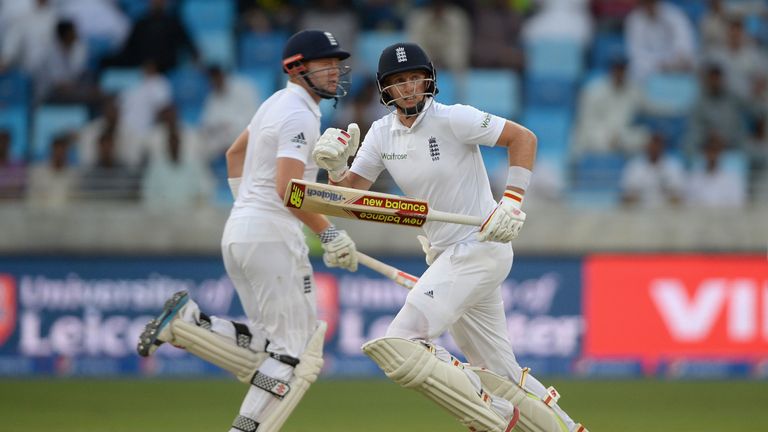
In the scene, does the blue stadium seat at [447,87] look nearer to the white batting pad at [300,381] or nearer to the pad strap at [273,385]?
the white batting pad at [300,381]

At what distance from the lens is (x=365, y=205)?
20.0 feet

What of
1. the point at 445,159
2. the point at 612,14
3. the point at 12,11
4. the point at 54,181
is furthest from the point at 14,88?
the point at 445,159

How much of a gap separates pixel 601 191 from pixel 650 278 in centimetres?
103

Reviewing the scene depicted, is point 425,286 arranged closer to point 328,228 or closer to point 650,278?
point 328,228

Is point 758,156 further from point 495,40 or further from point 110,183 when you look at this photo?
point 110,183

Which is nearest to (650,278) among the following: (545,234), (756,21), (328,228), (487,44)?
(545,234)

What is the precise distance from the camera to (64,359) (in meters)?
11.7

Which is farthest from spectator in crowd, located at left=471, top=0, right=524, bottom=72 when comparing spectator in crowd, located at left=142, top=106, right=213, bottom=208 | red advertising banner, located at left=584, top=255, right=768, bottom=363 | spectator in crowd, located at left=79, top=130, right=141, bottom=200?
spectator in crowd, located at left=79, top=130, right=141, bottom=200

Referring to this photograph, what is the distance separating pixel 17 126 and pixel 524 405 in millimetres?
8595

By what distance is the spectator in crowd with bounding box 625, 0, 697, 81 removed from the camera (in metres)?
14.0

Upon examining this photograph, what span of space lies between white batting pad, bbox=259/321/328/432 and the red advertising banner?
17.0 ft

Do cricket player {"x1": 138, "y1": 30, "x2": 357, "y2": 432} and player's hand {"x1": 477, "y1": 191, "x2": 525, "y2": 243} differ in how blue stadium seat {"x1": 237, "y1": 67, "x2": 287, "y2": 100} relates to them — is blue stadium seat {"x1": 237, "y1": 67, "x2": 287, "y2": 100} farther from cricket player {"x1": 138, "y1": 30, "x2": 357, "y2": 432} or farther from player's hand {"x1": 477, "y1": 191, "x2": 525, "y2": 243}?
player's hand {"x1": 477, "y1": 191, "x2": 525, "y2": 243}

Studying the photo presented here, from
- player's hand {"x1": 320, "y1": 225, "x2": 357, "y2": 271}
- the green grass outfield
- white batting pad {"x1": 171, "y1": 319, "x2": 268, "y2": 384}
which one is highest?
player's hand {"x1": 320, "y1": 225, "x2": 357, "y2": 271}

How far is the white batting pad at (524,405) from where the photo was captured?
638 centimetres
